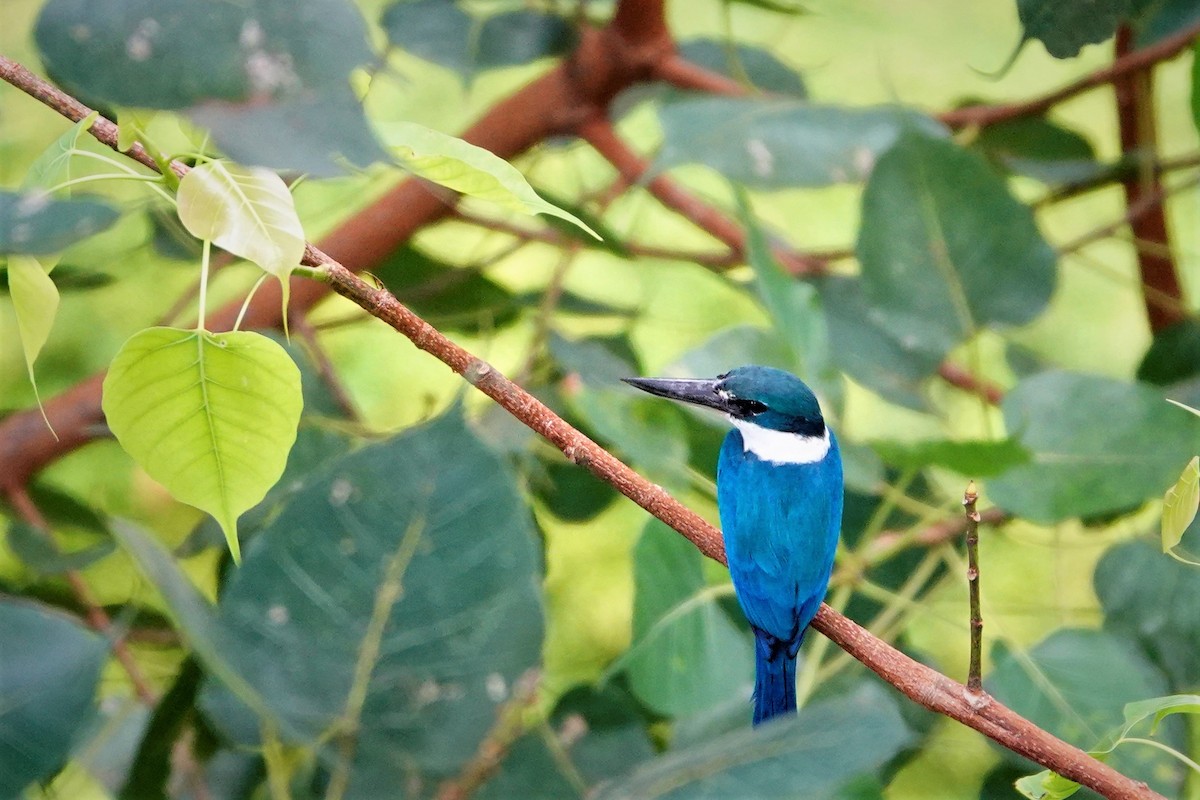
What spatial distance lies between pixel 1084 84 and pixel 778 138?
0.38m

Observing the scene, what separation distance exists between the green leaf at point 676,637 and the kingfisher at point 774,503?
0.03 meters

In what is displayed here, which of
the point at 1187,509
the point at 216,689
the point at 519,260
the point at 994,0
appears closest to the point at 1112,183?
the point at 1187,509

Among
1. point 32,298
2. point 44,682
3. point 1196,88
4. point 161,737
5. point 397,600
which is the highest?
point 1196,88

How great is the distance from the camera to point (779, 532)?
87 cm

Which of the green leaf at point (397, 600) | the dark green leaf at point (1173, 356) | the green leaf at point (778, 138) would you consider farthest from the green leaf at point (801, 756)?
the dark green leaf at point (1173, 356)

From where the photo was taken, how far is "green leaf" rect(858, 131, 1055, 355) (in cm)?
99

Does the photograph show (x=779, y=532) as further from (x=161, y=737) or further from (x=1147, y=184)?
(x=1147, y=184)

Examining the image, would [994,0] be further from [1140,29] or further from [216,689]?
[216,689]

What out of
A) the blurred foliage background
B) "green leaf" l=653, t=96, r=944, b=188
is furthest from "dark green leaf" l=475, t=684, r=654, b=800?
"green leaf" l=653, t=96, r=944, b=188

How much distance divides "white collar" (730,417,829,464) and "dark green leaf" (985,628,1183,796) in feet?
0.71

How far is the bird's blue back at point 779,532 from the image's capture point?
83 cm

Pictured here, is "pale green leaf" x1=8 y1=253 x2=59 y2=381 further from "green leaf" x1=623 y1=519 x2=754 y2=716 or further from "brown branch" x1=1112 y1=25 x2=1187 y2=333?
"brown branch" x1=1112 y1=25 x2=1187 y2=333

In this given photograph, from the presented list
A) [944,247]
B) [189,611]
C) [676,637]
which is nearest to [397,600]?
[189,611]

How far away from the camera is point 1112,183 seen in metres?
1.30
